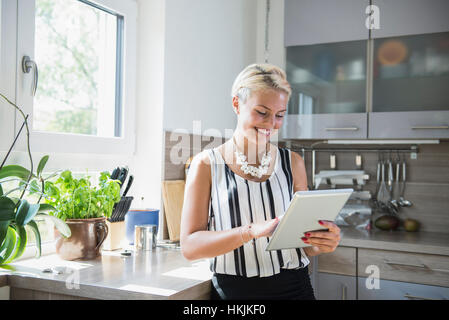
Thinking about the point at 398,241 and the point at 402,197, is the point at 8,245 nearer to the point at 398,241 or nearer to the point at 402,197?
the point at 398,241

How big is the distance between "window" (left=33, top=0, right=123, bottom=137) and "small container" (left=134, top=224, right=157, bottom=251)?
48 centimetres

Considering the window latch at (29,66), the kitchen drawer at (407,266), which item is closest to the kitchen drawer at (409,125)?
the kitchen drawer at (407,266)

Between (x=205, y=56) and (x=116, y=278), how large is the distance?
1.42m

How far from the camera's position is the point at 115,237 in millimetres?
1841

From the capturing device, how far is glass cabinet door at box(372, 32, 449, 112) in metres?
2.40

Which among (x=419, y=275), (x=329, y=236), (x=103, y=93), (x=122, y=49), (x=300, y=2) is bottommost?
(x=419, y=275)

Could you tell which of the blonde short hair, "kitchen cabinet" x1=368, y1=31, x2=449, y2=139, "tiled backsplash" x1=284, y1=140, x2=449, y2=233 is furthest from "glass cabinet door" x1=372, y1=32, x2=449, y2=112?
the blonde short hair

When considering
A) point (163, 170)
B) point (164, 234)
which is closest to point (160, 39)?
point (163, 170)

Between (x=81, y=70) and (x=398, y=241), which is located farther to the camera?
(x=398, y=241)

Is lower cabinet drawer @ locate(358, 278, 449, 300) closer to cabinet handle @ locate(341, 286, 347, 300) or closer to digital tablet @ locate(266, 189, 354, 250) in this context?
cabinet handle @ locate(341, 286, 347, 300)

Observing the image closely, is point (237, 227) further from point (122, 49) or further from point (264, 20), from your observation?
point (264, 20)

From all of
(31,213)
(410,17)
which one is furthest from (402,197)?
(31,213)

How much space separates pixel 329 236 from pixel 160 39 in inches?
51.1
